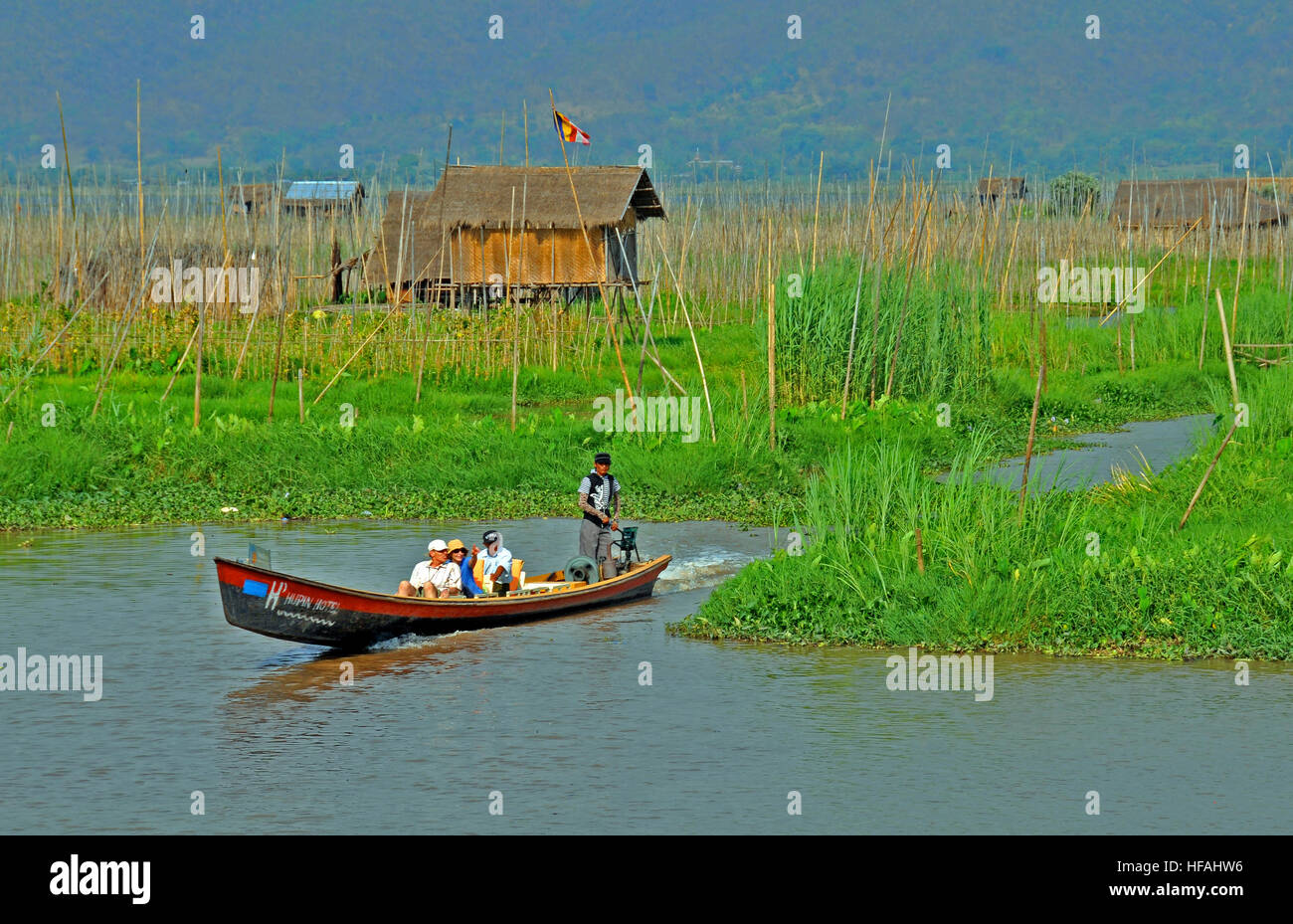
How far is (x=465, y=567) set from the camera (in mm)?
12422

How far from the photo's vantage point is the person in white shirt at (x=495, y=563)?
41.1 feet

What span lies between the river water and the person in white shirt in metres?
0.48

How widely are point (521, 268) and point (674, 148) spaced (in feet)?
557

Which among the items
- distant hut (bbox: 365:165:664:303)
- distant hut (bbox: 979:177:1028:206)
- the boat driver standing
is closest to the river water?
the boat driver standing

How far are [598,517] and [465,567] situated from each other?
1.39 meters

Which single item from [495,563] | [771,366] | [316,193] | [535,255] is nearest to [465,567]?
[495,563]

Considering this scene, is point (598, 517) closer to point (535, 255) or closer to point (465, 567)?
point (465, 567)

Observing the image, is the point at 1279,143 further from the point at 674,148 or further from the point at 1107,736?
the point at 1107,736

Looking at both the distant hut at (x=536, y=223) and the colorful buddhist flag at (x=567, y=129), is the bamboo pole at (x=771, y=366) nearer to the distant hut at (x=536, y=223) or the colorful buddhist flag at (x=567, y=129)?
the colorful buddhist flag at (x=567, y=129)

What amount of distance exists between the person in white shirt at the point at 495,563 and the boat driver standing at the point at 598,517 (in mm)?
903

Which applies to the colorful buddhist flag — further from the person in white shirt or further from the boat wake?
the person in white shirt

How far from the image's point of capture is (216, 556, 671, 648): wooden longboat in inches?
A: 408

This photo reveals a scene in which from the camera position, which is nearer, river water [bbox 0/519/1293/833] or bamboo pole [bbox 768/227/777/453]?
river water [bbox 0/519/1293/833]

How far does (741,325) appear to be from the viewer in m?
32.4
